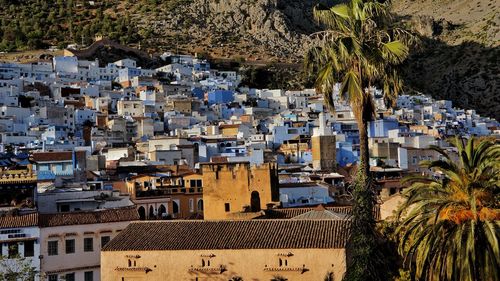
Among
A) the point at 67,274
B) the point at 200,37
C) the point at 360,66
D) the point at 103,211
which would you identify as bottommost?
the point at 67,274

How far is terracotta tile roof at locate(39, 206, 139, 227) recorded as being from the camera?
78.8 ft

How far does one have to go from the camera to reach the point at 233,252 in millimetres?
19938

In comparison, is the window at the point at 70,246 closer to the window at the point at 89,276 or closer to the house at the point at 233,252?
the window at the point at 89,276

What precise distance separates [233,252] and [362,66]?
30.2 ft

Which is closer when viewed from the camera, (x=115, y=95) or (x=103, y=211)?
(x=103, y=211)

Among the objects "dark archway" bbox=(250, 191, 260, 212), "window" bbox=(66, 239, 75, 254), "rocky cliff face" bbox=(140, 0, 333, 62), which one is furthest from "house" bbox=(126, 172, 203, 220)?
"rocky cliff face" bbox=(140, 0, 333, 62)

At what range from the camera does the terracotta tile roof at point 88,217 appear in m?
24.0

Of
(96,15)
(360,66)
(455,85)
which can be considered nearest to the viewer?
(360,66)

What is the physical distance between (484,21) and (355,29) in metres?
118

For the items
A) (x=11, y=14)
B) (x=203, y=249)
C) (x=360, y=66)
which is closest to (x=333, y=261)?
(x=203, y=249)

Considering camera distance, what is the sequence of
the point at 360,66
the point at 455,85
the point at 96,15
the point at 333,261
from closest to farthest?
the point at 360,66, the point at 333,261, the point at 455,85, the point at 96,15

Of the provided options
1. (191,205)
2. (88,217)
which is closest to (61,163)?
(191,205)

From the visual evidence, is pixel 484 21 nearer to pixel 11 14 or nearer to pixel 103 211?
pixel 11 14

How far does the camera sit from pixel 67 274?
24281 millimetres
